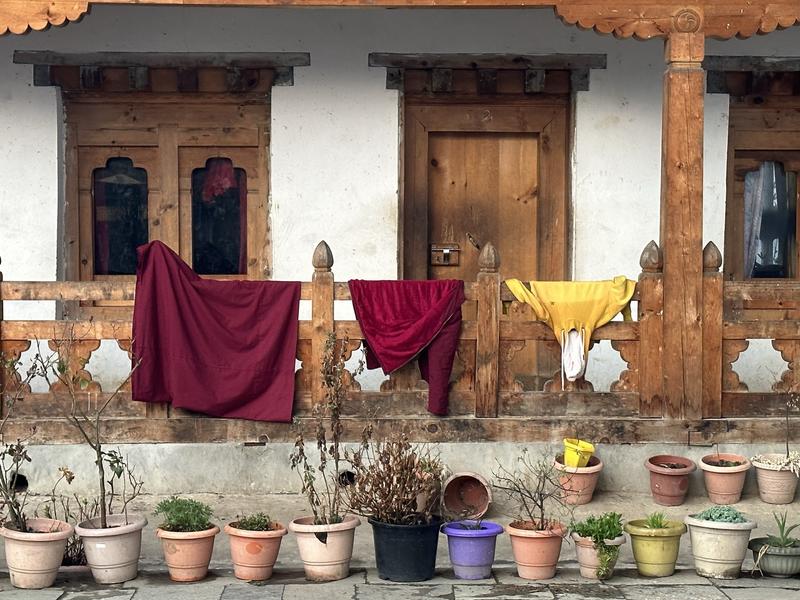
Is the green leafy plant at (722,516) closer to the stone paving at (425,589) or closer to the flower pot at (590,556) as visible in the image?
the stone paving at (425,589)

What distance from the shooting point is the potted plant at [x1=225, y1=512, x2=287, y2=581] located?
27.0 ft

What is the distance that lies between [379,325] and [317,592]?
2.67 m

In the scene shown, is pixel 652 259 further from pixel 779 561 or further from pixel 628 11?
pixel 779 561

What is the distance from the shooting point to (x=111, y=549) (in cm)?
818

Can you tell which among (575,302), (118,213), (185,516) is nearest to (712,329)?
(575,302)

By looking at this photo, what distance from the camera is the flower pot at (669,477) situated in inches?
397

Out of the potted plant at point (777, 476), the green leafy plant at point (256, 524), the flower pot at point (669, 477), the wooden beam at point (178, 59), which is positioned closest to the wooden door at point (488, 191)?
the wooden beam at point (178, 59)

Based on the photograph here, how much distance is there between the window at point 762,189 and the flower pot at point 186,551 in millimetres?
6091

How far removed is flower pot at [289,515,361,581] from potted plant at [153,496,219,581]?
1.78ft

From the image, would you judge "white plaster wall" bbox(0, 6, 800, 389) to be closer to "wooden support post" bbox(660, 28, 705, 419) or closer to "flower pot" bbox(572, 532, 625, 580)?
"wooden support post" bbox(660, 28, 705, 419)

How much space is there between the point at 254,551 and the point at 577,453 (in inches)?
115

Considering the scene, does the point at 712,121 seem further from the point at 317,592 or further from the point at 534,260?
the point at 317,592

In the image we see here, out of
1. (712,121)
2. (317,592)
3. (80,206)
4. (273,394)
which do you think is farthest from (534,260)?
(317,592)

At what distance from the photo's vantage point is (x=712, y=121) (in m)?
12.1
